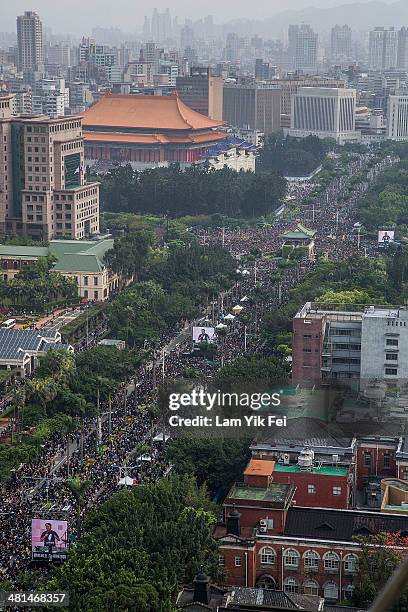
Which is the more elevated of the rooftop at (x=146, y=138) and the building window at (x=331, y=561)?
the building window at (x=331, y=561)

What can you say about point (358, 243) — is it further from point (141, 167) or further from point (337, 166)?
point (337, 166)

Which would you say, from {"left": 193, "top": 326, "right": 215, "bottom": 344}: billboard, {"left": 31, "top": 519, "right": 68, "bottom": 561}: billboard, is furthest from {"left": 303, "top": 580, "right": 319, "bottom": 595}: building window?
{"left": 193, "top": 326, "right": 215, "bottom": 344}: billboard

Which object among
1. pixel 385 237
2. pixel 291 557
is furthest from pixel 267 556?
pixel 385 237

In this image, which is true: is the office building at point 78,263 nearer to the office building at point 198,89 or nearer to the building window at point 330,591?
the building window at point 330,591

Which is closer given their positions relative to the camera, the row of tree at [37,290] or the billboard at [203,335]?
the billboard at [203,335]

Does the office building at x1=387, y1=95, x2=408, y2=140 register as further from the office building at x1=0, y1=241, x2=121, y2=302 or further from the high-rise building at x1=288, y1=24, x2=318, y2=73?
the high-rise building at x1=288, y1=24, x2=318, y2=73

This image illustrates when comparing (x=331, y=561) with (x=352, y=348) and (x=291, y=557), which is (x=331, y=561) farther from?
(x=352, y=348)

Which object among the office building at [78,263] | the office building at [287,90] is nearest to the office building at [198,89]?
the office building at [287,90]
